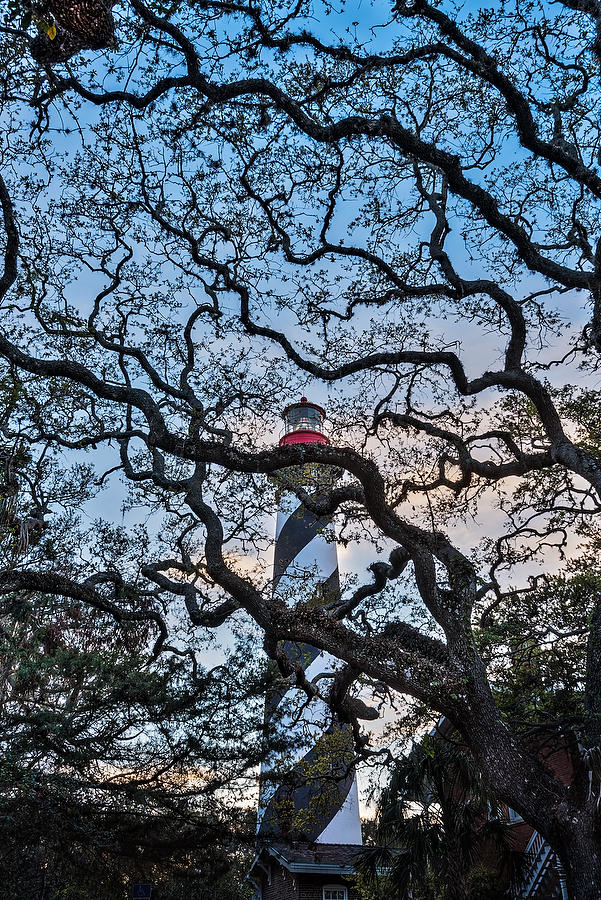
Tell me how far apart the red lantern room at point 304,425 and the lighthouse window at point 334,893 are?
31.3 feet

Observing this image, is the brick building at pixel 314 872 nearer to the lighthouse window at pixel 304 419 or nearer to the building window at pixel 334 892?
the building window at pixel 334 892

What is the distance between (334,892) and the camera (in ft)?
45.9

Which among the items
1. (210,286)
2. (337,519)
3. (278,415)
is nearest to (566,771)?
(337,519)

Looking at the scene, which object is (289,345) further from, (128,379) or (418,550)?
(418,550)

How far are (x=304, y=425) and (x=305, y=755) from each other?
27.4 feet

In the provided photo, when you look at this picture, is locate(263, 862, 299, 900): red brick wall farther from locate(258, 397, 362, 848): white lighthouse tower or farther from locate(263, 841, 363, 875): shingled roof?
locate(258, 397, 362, 848): white lighthouse tower

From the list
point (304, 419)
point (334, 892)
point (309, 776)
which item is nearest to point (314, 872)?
point (334, 892)

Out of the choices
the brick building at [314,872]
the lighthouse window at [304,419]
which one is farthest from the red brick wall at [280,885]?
the lighthouse window at [304,419]

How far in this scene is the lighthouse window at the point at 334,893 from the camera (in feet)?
45.6

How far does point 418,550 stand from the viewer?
7.46 m

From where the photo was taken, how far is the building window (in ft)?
45.6

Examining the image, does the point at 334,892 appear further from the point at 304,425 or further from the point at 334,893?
the point at 304,425

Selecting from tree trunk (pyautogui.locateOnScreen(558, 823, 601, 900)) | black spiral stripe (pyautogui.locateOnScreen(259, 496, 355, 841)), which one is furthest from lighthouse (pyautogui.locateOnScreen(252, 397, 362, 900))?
tree trunk (pyautogui.locateOnScreen(558, 823, 601, 900))

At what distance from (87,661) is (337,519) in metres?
3.58
